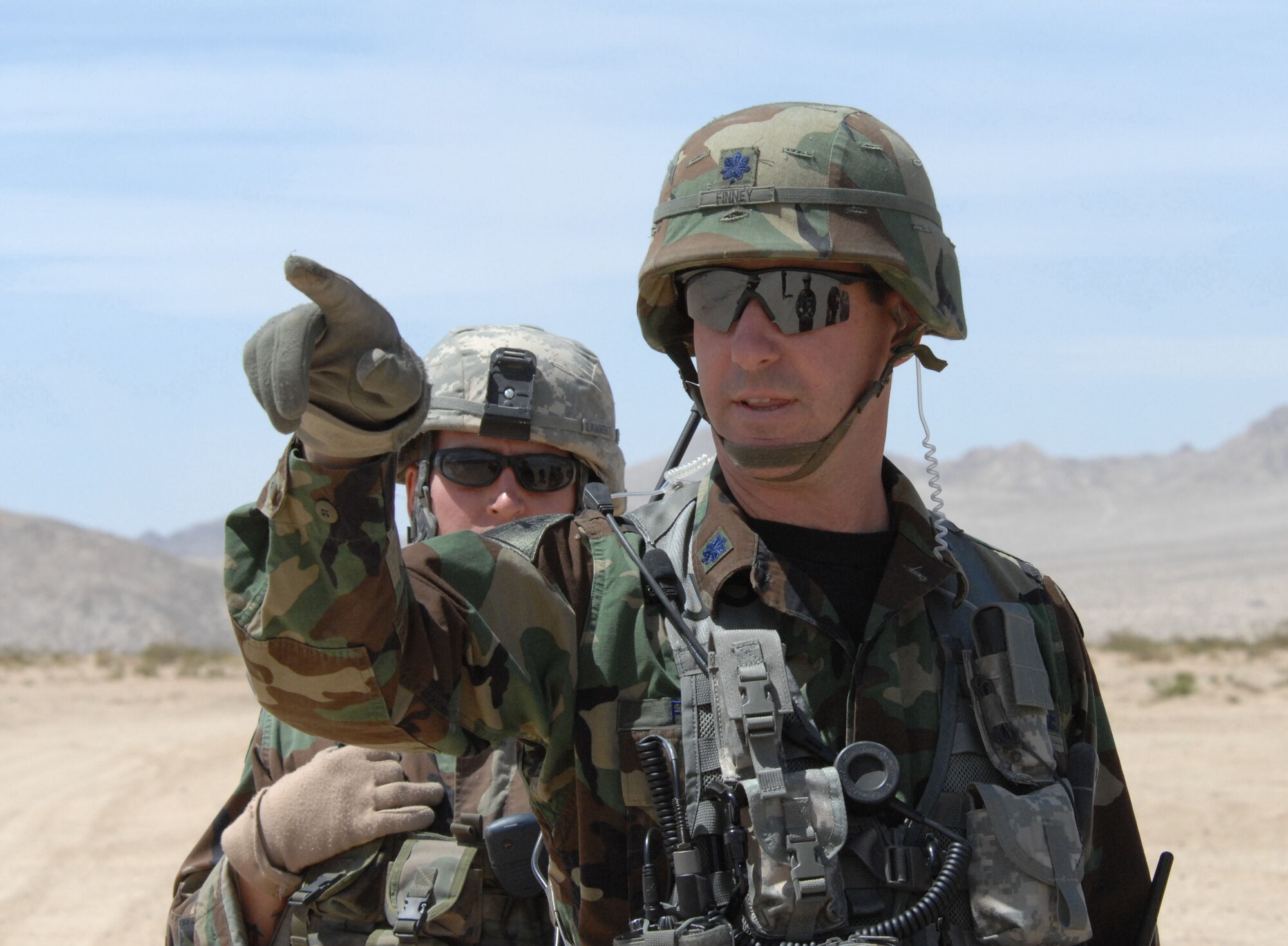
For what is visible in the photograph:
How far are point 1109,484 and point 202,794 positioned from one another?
10952 cm

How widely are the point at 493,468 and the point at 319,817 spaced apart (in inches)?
45.1

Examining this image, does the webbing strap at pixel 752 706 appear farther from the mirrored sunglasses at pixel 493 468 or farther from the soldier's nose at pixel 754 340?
the mirrored sunglasses at pixel 493 468

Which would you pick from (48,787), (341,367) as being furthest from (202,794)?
(341,367)

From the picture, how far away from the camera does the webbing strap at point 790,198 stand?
3068 millimetres

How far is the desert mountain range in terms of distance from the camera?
198 feet

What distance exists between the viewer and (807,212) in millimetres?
3066

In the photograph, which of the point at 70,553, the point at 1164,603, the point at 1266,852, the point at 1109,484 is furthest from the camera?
the point at 1109,484

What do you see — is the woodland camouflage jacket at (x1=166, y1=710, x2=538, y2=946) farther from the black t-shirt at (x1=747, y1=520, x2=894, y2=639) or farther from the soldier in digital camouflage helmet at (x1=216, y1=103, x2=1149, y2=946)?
the black t-shirt at (x1=747, y1=520, x2=894, y2=639)

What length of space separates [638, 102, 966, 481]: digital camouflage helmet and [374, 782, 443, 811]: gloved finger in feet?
4.73

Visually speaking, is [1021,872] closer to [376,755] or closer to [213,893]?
[376,755]

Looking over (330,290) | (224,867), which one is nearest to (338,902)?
(224,867)

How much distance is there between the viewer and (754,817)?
8.52 ft

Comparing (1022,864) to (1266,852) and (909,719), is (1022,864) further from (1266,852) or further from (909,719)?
(1266,852)

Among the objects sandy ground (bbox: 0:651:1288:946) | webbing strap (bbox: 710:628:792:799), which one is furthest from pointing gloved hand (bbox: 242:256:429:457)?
sandy ground (bbox: 0:651:1288:946)
